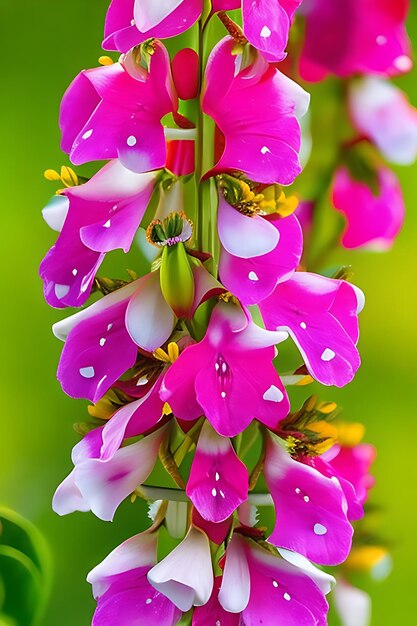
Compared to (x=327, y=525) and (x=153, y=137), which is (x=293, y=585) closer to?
(x=327, y=525)

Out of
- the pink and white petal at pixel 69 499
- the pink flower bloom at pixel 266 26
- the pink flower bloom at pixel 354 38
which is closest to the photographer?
the pink flower bloom at pixel 266 26

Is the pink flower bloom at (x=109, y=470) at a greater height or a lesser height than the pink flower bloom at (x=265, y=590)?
greater

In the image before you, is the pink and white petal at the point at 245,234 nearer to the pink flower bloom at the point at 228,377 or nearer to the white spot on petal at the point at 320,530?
the pink flower bloom at the point at 228,377

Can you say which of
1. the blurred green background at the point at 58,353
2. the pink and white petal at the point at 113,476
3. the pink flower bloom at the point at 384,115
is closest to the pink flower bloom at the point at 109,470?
the pink and white petal at the point at 113,476

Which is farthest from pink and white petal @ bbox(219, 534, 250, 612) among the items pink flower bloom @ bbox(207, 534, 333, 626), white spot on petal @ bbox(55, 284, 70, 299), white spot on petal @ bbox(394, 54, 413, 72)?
white spot on petal @ bbox(394, 54, 413, 72)

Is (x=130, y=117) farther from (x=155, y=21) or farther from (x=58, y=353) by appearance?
(x=58, y=353)
